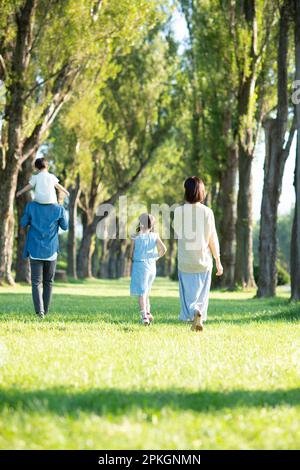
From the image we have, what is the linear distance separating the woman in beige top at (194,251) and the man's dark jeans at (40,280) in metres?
2.38

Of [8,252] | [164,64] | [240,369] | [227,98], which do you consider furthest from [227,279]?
[240,369]

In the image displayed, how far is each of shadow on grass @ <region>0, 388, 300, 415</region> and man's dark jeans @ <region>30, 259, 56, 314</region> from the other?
6580 mm

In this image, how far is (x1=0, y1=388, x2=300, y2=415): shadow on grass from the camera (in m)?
5.13

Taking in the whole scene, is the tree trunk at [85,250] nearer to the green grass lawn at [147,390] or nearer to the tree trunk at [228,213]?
the tree trunk at [228,213]

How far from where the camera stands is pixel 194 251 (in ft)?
35.8

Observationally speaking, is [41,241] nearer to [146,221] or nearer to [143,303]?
[146,221]

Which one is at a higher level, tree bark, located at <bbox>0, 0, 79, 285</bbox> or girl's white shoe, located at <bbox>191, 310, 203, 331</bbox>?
tree bark, located at <bbox>0, 0, 79, 285</bbox>

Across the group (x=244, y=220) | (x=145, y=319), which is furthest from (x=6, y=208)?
(x=145, y=319)

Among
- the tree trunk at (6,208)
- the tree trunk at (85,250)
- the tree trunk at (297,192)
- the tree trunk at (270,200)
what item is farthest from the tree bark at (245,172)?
the tree trunk at (85,250)

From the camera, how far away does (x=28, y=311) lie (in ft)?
46.3

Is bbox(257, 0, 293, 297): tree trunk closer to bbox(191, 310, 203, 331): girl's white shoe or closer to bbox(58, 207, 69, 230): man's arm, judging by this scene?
bbox(58, 207, 69, 230): man's arm

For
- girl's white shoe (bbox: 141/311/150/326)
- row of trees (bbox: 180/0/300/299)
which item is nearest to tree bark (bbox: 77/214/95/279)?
row of trees (bbox: 180/0/300/299)

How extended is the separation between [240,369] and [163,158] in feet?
134
